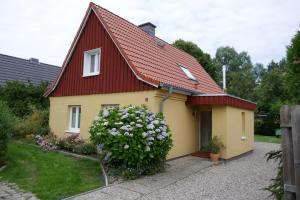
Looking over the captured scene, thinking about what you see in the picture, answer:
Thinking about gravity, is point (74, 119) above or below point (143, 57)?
below

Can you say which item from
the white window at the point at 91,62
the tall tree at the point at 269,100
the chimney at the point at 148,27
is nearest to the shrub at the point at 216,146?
the white window at the point at 91,62

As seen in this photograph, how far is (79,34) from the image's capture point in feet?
46.5

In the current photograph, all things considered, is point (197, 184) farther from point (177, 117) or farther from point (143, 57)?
point (143, 57)

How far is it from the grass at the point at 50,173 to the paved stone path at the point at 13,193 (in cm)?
16

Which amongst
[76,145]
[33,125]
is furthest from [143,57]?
[33,125]

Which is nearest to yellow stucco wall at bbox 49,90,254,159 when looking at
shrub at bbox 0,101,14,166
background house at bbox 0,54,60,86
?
shrub at bbox 0,101,14,166

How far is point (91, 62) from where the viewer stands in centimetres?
1400

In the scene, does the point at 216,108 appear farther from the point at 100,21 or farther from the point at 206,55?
the point at 206,55

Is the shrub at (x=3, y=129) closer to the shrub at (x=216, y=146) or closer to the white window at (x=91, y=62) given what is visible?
the white window at (x=91, y=62)

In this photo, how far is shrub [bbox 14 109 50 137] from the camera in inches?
598

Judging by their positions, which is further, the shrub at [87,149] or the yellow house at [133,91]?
the shrub at [87,149]

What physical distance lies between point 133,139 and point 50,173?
9.03ft

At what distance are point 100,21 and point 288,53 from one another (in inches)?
331

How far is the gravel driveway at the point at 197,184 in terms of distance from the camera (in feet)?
22.5
